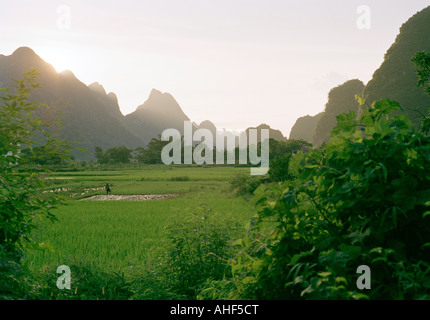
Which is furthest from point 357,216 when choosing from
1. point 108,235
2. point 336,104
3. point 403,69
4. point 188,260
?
point 336,104

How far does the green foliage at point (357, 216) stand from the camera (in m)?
1.90

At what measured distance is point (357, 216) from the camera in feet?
7.45

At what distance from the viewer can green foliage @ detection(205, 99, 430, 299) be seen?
6.24 feet

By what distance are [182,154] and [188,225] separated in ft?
261

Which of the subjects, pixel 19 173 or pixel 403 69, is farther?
pixel 403 69

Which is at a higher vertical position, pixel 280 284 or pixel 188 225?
pixel 188 225

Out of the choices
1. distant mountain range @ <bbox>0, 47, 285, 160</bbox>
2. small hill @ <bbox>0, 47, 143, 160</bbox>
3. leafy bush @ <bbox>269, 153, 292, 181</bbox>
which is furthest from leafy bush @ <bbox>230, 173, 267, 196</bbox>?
small hill @ <bbox>0, 47, 143, 160</bbox>

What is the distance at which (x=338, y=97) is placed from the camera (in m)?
124

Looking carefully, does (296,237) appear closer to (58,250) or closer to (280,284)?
(280,284)

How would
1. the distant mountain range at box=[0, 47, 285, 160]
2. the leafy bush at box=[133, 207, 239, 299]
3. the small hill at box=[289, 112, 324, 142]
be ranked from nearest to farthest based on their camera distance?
the leafy bush at box=[133, 207, 239, 299] < the distant mountain range at box=[0, 47, 285, 160] < the small hill at box=[289, 112, 324, 142]

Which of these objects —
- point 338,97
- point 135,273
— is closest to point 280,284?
point 135,273

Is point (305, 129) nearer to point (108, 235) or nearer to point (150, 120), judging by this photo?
point (150, 120)

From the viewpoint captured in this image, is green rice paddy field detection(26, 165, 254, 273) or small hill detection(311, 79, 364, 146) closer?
green rice paddy field detection(26, 165, 254, 273)

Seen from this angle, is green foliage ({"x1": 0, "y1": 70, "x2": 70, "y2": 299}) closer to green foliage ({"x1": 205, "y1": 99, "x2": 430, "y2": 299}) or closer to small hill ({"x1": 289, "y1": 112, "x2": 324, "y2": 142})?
green foliage ({"x1": 205, "y1": 99, "x2": 430, "y2": 299})
